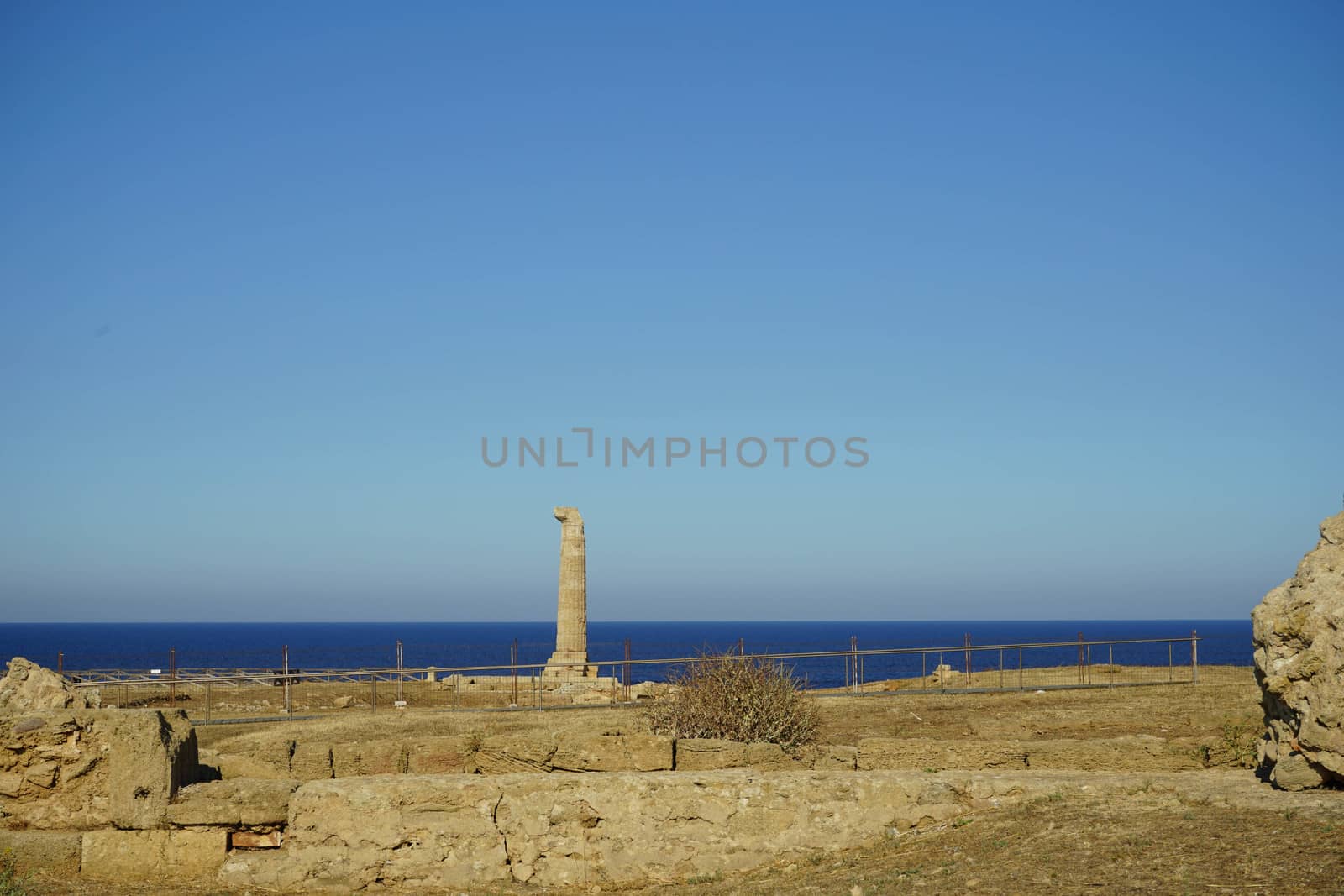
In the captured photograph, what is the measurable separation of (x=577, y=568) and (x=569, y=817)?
3078 centimetres

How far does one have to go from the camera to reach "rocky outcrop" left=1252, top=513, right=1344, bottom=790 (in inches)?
372

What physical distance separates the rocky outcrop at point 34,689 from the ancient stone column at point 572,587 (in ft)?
92.6

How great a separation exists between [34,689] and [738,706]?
31.0ft

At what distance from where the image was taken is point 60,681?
1284 centimetres

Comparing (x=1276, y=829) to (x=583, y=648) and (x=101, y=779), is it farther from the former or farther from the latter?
(x=583, y=648)

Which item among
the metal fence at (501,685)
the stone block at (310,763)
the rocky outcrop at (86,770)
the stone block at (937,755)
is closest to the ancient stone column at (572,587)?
the metal fence at (501,685)

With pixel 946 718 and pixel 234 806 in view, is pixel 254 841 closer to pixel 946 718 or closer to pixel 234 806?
pixel 234 806

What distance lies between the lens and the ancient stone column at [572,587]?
1609 inches

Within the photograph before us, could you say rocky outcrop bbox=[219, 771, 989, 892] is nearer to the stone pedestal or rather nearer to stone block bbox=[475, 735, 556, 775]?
stone block bbox=[475, 735, 556, 775]

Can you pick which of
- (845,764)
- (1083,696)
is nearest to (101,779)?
(845,764)

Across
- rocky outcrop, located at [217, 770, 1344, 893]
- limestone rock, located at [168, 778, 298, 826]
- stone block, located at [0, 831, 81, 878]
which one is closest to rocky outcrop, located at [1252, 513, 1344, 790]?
rocky outcrop, located at [217, 770, 1344, 893]

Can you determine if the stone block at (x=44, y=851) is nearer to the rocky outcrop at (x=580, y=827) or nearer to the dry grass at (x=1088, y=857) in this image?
the rocky outcrop at (x=580, y=827)

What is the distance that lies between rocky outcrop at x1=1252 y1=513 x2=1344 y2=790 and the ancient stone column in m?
31.7

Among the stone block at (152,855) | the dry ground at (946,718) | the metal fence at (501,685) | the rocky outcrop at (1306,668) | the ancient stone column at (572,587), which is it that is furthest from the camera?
the ancient stone column at (572,587)
